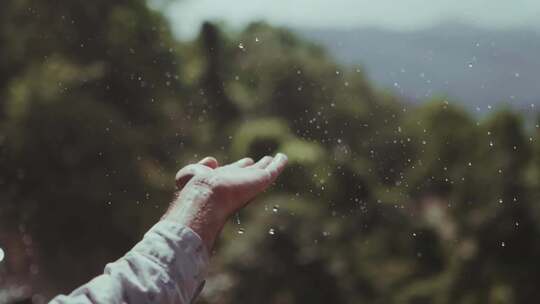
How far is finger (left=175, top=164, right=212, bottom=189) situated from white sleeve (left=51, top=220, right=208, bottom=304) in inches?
3.4

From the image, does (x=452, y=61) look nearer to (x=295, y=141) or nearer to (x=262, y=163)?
(x=295, y=141)

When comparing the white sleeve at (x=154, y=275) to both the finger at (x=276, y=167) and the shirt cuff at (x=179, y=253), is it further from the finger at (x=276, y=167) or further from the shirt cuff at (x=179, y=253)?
the finger at (x=276, y=167)

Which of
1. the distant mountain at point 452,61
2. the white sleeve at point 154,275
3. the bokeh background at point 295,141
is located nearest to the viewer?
the white sleeve at point 154,275

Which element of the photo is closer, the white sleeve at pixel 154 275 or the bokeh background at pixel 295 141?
the white sleeve at pixel 154 275

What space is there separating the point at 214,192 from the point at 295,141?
2634mm

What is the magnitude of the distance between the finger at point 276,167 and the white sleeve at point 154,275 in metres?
0.11

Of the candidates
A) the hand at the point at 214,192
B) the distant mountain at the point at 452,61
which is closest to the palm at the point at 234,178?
the hand at the point at 214,192

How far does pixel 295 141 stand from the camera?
3.12m

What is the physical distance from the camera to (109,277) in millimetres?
429

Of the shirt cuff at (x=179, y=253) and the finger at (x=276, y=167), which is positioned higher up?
the finger at (x=276, y=167)

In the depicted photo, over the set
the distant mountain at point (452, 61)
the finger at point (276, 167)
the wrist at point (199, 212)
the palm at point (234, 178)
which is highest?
the distant mountain at point (452, 61)

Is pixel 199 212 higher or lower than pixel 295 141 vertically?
lower

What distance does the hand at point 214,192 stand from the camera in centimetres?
47

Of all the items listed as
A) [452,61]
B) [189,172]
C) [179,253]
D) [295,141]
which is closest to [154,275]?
[179,253]
